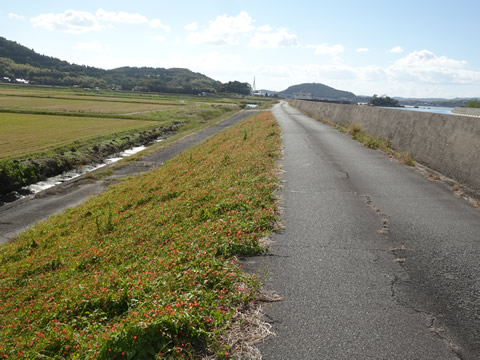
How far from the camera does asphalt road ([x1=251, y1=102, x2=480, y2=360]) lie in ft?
12.9

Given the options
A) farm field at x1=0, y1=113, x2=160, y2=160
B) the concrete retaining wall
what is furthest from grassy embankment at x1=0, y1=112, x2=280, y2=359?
farm field at x1=0, y1=113, x2=160, y2=160

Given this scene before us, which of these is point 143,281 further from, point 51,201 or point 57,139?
point 57,139

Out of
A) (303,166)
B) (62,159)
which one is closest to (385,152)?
(303,166)

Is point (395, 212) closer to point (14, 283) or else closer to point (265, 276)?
point (265, 276)

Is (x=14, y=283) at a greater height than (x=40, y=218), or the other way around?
(x=14, y=283)

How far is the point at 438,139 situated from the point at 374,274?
28.2 feet

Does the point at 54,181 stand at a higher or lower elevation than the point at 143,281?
lower

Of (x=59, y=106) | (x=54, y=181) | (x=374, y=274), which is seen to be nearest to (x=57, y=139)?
(x=54, y=181)

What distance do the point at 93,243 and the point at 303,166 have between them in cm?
811

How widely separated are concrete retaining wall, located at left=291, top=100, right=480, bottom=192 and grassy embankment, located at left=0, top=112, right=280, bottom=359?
5.65 meters

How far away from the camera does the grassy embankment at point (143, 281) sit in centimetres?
396

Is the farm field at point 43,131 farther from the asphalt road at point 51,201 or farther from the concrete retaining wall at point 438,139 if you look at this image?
the concrete retaining wall at point 438,139

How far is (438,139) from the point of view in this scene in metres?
12.0

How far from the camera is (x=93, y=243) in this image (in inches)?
Answer: 396
